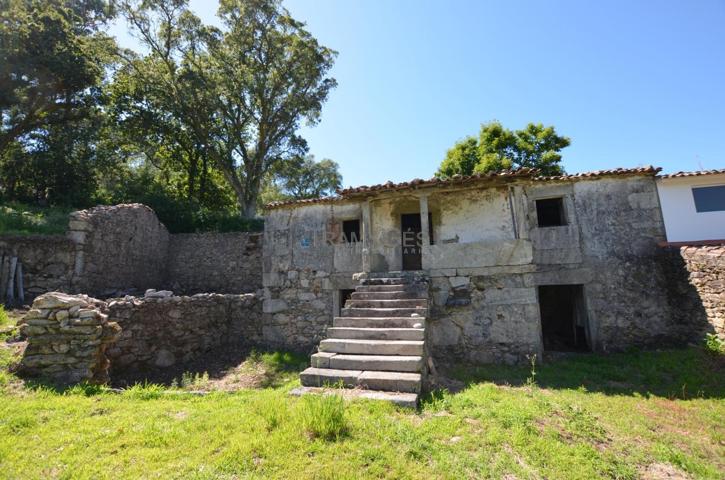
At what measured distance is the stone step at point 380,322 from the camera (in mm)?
6281

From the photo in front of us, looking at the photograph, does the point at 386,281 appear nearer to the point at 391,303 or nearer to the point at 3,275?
the point at 391,303

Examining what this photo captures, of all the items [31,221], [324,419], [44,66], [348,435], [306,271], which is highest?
[44,66]

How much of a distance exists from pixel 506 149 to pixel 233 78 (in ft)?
57.1

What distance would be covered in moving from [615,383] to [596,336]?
243 centimetres

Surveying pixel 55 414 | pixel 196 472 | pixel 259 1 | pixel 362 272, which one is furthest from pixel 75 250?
pixel 259 1

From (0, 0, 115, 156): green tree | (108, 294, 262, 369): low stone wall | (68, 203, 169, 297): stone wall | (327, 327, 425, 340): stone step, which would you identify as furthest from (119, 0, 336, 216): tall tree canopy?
(327, 327, 425, 340): stone step

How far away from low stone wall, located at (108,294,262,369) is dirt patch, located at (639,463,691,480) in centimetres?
936

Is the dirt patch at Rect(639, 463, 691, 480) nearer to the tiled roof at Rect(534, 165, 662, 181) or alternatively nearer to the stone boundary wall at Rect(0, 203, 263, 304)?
the tiled roof at Rect(534, 165, 662, 181)

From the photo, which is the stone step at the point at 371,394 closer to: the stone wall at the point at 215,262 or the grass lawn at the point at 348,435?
the grass lawn at the point at 348,435

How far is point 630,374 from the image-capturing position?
6758 millimetres

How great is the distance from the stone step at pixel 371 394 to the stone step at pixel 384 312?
2.01m

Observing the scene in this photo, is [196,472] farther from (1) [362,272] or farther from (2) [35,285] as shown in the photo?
(2) [35,285]

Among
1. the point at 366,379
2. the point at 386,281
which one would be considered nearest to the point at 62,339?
the point at 366,379

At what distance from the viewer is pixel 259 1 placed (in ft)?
65.7
